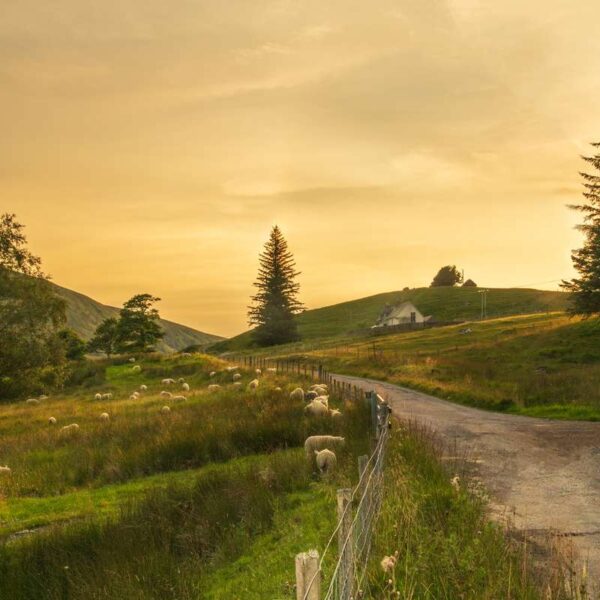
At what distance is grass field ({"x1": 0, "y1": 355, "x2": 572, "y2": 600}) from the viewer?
22.7 feet

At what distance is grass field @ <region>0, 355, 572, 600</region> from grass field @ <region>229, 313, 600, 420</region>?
7.23 m

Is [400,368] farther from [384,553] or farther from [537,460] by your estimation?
[384,553]

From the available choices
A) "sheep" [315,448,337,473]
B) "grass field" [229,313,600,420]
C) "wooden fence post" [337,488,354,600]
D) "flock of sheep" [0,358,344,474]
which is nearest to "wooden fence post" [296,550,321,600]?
"wooden fence post" [337,488,354,600]

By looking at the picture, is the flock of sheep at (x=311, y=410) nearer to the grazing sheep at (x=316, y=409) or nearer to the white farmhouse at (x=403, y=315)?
the grazing sheep at (x=316, y=409)

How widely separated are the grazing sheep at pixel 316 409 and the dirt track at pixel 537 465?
108 inches

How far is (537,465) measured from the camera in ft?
41.7

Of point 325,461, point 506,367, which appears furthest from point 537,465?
point 506,367

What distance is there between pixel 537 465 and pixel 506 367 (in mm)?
26433

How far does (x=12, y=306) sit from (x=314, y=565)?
121 feet

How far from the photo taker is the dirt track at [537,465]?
8992 mm

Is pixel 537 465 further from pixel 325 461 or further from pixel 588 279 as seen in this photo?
pixel 588 279

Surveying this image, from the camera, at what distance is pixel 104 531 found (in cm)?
1150

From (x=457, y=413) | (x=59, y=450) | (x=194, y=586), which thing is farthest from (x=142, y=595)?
(x=457, y=413)

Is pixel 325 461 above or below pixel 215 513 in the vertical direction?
above
